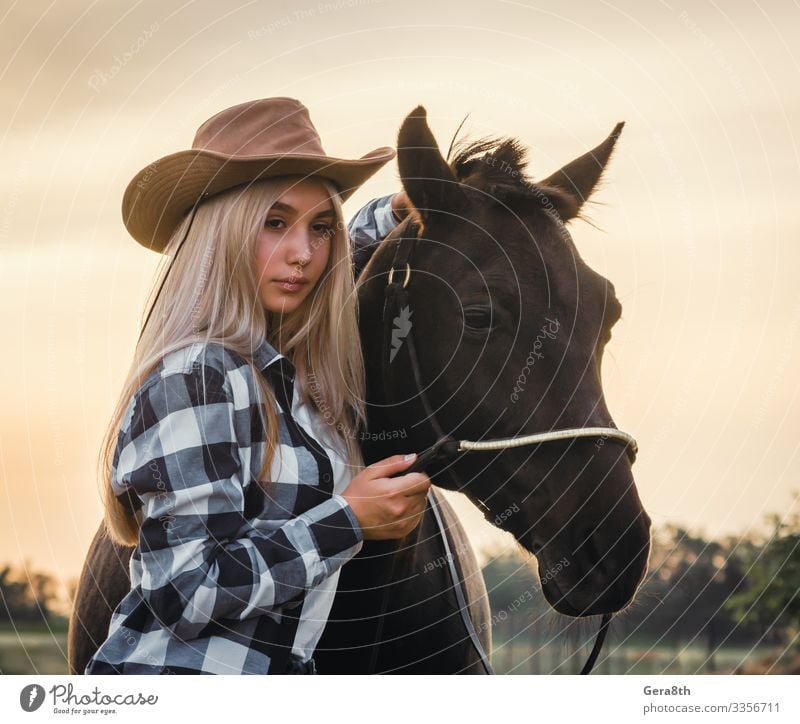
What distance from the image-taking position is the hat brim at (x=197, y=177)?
155cm

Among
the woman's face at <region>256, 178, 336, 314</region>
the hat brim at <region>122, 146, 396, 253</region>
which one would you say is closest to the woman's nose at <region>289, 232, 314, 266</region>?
the woman's face at <region>256, 178, 336, 314</region>

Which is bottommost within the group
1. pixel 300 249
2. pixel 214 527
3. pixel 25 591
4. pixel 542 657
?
pixel 542 657

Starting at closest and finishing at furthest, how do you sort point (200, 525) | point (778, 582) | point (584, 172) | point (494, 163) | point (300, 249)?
point (200, 525)
point (300, 249)
point (494, 163)
point (584, 172)
point (778, 582)

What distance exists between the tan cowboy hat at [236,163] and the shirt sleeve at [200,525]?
394 millimetres

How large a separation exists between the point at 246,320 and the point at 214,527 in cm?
36

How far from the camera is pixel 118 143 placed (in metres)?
2.23

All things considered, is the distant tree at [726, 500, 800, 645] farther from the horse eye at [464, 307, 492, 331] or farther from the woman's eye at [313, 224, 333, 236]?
the woman's eye at [313, 224, 333, 236]

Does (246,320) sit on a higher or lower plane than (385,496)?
higher

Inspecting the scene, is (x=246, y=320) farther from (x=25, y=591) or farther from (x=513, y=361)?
(x=25, y=591)

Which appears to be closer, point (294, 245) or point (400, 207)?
point (294, 245)

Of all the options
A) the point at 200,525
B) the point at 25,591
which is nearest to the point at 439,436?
the point at 200,525

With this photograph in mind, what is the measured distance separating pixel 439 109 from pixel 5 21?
3.73 ft

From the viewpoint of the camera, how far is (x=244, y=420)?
1434 mm
